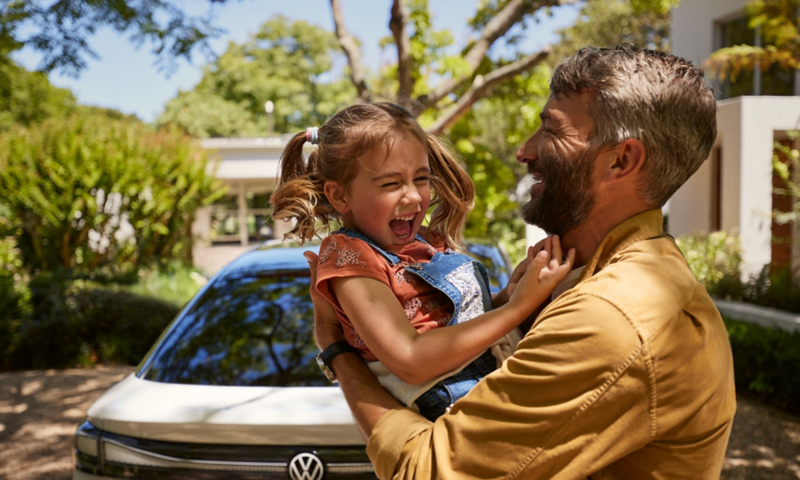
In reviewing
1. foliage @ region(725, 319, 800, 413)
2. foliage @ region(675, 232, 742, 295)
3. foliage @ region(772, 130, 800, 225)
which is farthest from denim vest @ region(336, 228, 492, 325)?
foliage @ region(772, 130, 800, 225)

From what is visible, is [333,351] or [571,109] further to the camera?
[333,351]

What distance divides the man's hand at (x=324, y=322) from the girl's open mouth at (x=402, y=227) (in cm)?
23

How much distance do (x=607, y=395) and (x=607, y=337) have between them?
105mm

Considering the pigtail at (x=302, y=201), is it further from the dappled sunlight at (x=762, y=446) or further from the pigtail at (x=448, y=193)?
the dappled sunlight at (x=762, y=446)

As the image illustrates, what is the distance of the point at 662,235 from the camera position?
1.46 m

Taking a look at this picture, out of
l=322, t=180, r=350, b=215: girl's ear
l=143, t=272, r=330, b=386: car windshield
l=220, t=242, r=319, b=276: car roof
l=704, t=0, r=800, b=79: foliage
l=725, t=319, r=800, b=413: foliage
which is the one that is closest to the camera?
l=322, t=180, r=350, b=215: girl's ear

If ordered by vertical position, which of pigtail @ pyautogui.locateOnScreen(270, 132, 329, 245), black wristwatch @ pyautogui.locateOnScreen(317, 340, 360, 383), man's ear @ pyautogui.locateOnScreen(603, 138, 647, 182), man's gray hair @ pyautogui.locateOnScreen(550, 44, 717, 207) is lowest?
black wristwatch @ pyautogui.locateOnScreen(317, 340, 360, 383)

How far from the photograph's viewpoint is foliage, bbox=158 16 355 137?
127ft

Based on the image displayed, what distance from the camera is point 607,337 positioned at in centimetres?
118

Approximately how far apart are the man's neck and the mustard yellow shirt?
174mm

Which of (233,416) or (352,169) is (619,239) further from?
(233,416)

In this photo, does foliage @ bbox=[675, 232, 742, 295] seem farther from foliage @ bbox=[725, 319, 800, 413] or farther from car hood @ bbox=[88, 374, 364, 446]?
car hood @ bbox=[88, 374, 364, 446]

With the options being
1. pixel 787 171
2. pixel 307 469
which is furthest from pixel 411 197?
pixel 787 171

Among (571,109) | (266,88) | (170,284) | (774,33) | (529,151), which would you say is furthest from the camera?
(266,88)
